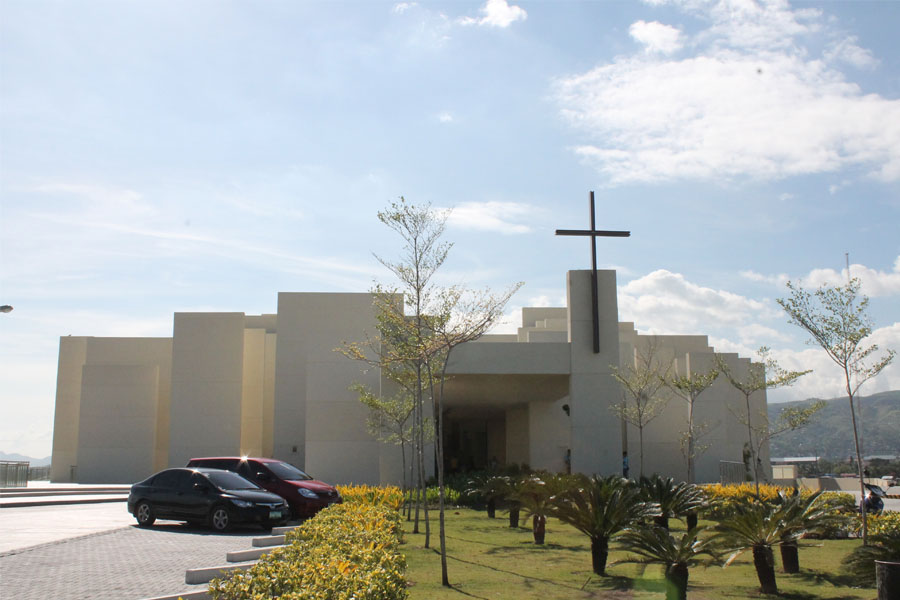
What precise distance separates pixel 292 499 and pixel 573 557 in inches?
311

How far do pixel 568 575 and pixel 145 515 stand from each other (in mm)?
10418

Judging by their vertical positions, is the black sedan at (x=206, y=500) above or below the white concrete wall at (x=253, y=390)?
below

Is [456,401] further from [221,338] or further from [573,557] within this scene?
[573,557]

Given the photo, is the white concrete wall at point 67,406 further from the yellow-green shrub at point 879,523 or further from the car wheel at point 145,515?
the yellow-green shrub at point 879,523

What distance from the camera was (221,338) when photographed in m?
35.5

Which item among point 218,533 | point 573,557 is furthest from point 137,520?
point 573,557

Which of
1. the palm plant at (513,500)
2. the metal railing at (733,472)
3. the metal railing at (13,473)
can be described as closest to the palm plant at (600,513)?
the palm plant at (513,500)

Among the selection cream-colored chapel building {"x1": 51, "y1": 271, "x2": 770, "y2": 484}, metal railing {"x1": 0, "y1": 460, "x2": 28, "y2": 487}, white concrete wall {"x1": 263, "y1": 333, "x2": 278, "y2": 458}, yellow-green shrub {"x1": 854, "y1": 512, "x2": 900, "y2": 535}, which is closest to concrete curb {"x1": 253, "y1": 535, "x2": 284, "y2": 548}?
yellow-green shrub {"x1": 854, "y1": 512, "x2": 900, "y2": 535}

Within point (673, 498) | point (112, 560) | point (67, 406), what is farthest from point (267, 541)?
point (67, 406)

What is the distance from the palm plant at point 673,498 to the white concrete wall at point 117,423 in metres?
28.7

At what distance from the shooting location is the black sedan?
1522cm

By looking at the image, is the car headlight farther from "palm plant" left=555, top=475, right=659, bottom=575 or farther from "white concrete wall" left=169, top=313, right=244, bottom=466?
"white concrete wall" left=169, top=313, right=244, bottom=466

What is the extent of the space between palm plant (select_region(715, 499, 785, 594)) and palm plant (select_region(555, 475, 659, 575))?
139 cm

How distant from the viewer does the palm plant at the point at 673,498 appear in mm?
15047
